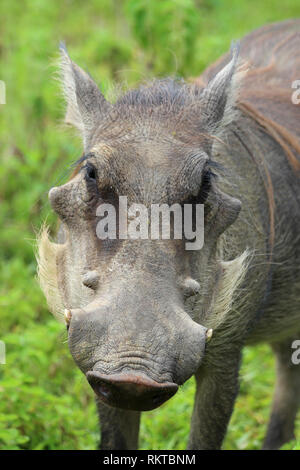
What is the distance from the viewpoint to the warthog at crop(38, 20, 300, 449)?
2672 mm

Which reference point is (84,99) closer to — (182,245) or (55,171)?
(182,245)

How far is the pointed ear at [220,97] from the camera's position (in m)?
3.43

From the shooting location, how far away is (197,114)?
11.1 feet

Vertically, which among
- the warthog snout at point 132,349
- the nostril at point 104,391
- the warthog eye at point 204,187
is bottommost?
the nostril at point 104,391

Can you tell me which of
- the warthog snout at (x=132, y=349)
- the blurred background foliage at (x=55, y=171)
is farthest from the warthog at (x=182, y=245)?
the blurred background foliage at (x=55, y=171)

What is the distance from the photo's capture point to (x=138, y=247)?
2.84 metres

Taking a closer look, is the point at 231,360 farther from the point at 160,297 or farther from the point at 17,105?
the point at 17,105

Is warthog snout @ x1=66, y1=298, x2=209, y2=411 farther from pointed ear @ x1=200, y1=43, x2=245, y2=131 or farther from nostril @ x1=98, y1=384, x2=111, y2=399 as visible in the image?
pointed ear @ x1=200, y1=43, x2=245, y2=131

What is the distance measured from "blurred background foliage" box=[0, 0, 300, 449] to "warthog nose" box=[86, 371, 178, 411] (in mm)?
643

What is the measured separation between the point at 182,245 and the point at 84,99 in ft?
2.80

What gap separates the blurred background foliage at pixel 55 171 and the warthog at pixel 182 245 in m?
0.36

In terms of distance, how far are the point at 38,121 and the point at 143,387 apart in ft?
14.8

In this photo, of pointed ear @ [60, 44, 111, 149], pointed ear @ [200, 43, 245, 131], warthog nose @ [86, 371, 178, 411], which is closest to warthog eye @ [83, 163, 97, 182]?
pointed ear @ [60, 44, 111, 149]

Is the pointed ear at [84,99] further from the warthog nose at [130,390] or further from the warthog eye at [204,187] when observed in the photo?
the warthog nose at [130,390]
